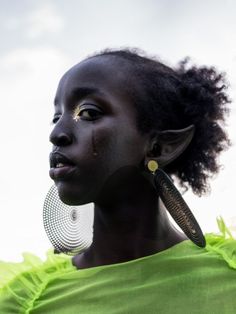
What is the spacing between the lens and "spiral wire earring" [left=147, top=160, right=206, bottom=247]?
2.48 metres

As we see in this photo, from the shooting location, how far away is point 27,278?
2.73 metres

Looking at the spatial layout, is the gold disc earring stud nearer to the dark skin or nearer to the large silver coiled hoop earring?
the dark skin

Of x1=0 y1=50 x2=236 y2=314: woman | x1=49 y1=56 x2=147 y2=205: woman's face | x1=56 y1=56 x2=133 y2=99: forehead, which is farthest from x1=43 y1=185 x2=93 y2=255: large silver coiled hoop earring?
x1=56 y1=56 x2=133 y2=99: forehead

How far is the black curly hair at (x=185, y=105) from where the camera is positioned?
2752 mm

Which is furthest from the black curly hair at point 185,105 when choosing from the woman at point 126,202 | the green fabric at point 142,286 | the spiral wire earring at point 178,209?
the green fabric at point 142,286

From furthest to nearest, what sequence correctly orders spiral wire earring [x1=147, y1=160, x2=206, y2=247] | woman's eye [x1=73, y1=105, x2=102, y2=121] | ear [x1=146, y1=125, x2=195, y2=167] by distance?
ear [x1=146, y1=125, x2=195, y2=167] < woman's eye [x1=73, y1=105, x2=102, y2=121] < spiral wire earring [x1=147, y1=160, x2=206, y2=247]

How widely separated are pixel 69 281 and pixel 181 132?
2.41 ft

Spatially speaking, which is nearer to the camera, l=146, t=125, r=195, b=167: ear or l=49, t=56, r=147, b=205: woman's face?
l=49, t=56, r=147, b=205: woman's face

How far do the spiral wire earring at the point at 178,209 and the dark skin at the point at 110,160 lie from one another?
0.11 meters

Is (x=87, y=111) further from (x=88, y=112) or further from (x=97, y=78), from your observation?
(x=97, y=78)

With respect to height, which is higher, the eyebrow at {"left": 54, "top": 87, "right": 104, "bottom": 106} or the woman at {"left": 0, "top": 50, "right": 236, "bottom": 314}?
the eyebrow at {"left": 54, "top": 87, "right": 104, "bottom": 106}

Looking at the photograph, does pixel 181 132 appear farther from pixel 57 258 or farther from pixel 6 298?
pixel 6 298

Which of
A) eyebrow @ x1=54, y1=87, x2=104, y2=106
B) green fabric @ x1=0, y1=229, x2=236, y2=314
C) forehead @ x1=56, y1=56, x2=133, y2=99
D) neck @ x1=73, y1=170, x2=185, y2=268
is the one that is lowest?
green fabric @ x1=0, y1=229, x2=236, y2=314

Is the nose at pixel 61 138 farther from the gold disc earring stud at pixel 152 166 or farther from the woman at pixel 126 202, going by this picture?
the gold disc earring stud at pixel 152 166
